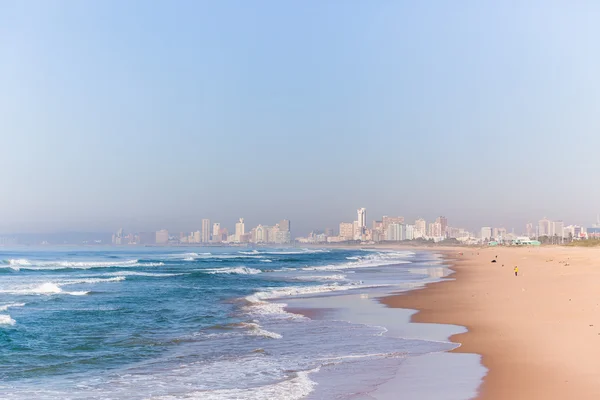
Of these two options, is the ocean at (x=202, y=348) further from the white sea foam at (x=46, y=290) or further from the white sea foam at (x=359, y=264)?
the white sea foam at (x=359, y=264)

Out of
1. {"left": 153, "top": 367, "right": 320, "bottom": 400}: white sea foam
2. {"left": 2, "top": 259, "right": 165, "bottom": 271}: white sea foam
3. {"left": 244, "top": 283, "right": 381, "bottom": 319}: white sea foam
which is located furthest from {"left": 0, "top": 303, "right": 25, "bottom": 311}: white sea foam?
{"left": 2, "top": 259, "right": 165, "bottom": 271}: white sea foam

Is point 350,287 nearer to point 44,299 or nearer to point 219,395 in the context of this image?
point 44,299

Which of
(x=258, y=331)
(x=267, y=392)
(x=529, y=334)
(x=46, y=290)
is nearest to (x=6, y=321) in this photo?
(x=258, y=331)

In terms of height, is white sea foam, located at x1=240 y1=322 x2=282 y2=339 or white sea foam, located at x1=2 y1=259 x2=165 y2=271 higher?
white sea foam, located at x1=240 y1=322 x2=282 y2=339

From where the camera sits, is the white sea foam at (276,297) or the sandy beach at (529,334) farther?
the white sea foam at (276,297)

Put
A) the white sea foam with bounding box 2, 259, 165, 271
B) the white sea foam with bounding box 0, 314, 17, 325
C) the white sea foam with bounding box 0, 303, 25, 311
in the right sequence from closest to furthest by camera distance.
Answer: the white sea foam with bounding box 0, 314, 17, 325, the white sea foam with bounding box 0, 303, 25, 311, the white sea foam with bounding box 2, 259, 165, 271

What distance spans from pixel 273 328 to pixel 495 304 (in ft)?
26.8

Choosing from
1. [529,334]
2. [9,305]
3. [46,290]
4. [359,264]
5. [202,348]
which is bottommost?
[359,264]

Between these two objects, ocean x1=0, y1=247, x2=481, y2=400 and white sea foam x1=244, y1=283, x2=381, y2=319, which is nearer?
ocean x1=0, y1=247, x2=481, y2=400

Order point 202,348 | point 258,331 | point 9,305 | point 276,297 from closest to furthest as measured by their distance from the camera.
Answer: point 202,348, point 258,331, point 9,305, point 276,297

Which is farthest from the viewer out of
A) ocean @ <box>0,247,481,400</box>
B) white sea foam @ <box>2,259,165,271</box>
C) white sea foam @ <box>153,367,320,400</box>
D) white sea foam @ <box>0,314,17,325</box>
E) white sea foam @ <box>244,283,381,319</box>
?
white sea foam @ <box>2,259,165,271</box>

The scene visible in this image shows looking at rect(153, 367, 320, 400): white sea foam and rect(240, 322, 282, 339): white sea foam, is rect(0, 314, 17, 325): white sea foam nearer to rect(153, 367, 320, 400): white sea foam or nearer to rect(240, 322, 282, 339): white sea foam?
rect(240, 322, 282, 339): white sea foam

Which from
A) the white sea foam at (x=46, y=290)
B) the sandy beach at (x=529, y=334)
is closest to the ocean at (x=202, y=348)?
the sandy beach at (x=529, y=334)

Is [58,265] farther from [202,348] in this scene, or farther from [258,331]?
[202,348]
